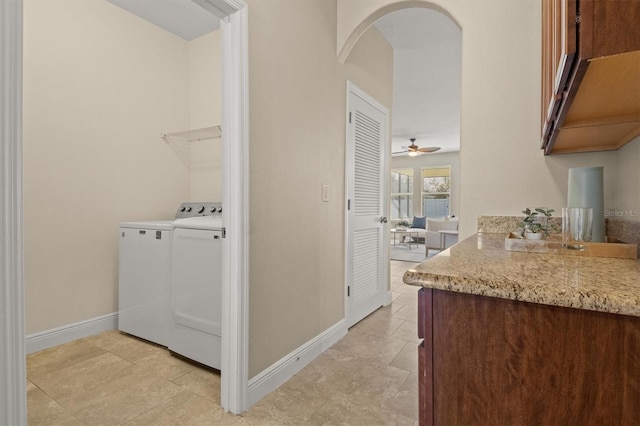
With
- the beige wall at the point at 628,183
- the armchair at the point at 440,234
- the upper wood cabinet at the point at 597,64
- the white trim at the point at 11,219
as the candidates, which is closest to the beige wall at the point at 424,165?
the armchair at the point at 440,234

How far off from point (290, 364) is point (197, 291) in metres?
0.74

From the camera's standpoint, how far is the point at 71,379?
189 centimetres

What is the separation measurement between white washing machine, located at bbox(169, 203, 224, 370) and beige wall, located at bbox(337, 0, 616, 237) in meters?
1.50

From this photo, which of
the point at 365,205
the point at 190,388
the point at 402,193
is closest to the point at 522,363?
the point at 190,388

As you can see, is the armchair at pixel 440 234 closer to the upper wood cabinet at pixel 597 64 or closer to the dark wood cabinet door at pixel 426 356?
the upper wood cabinet at pixel 597 64

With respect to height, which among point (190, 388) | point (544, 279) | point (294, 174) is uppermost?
point (294, 174)

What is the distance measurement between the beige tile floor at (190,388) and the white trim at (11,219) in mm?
820

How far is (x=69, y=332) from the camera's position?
240 centimetres

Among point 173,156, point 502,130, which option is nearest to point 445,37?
point 502,130

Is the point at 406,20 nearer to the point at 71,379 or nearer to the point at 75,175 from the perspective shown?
the point at 75,175

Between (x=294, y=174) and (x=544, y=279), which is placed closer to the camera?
(x=544, y=279)

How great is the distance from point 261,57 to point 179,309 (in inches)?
65.2

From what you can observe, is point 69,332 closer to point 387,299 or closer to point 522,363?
point 387,299

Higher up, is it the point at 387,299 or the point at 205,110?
the point at 205,110
